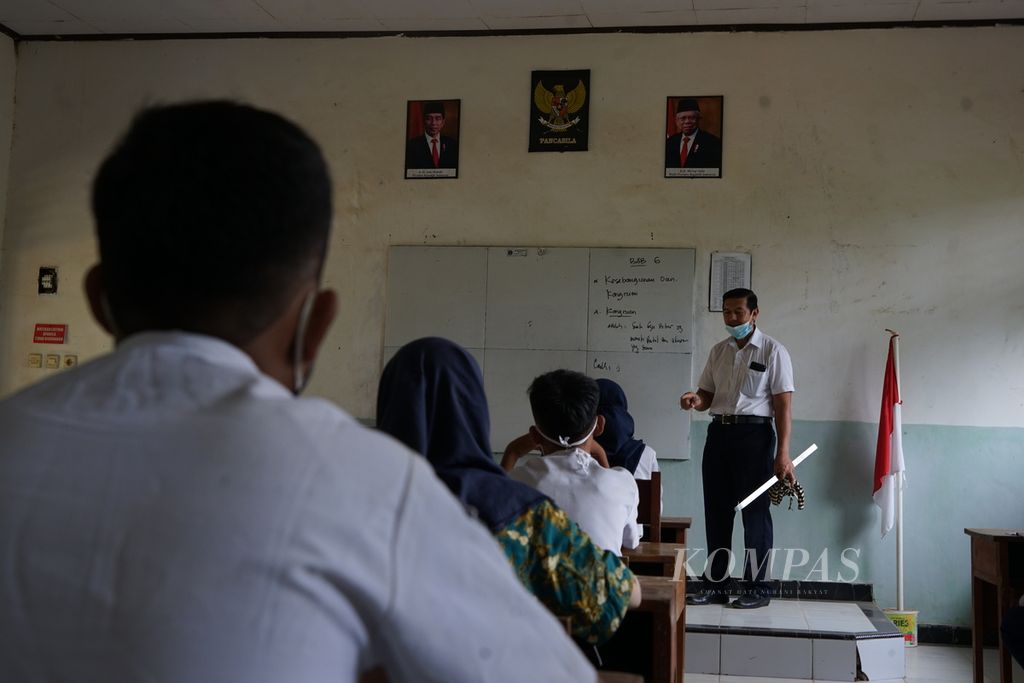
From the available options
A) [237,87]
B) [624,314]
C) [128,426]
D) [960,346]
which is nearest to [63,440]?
[128,426]

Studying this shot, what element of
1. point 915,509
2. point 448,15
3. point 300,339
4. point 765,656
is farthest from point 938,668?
point 300,339

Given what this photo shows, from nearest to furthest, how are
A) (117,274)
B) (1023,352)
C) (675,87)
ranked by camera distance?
(117,274), (1023,352), (675,87)

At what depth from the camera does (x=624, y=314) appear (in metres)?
6.05

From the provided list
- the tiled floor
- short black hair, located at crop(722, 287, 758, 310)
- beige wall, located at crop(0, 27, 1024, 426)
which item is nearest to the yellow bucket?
the tiled floor

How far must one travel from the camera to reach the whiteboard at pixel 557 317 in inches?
237

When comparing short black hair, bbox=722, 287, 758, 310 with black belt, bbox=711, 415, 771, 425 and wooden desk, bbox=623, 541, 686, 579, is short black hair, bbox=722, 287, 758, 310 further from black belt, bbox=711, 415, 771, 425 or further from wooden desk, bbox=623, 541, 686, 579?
wooden desk, bbox=623, 541, 686, 579

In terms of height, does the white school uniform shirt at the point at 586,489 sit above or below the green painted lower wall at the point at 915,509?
above

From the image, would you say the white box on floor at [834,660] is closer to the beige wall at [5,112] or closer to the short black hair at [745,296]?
the short black hair at [745,296]

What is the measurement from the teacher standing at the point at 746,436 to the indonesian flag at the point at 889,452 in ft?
2.01

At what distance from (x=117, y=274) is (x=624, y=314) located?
5480 mm

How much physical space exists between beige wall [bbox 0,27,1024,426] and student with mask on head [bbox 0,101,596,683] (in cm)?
553

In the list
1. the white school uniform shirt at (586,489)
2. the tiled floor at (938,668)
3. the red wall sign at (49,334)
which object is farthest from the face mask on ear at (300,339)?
the red wall sign at (49,334)

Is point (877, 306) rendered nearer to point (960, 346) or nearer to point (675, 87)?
point (960, 346)

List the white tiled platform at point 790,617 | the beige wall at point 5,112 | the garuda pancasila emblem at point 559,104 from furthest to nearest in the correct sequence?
the beige wall at point 5,112
the garuda pancasila emblem at point 559,104
the white tiled platform at point 790,617
